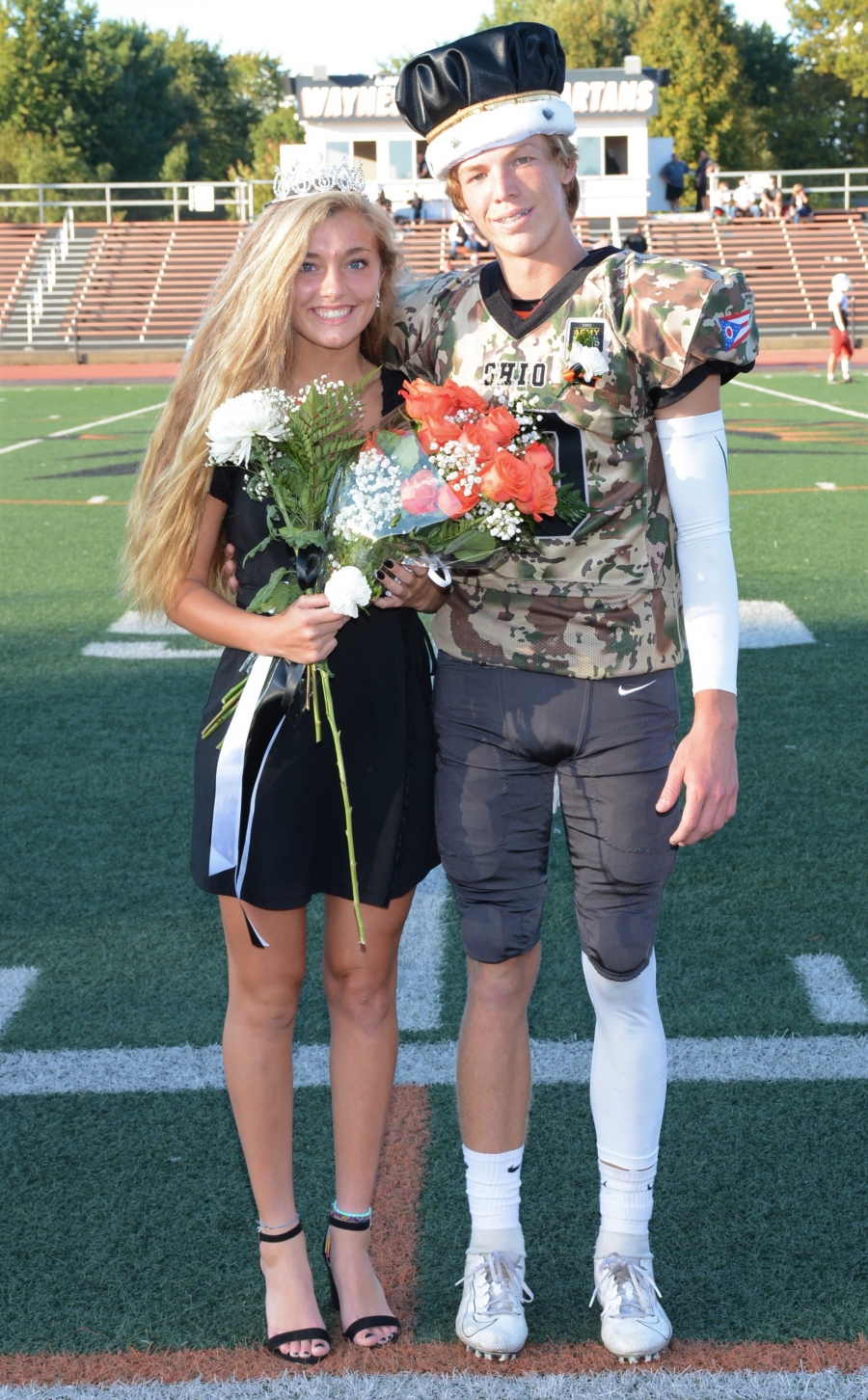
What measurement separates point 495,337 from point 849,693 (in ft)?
13.0

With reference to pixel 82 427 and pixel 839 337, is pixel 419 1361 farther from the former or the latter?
pixel 839 337

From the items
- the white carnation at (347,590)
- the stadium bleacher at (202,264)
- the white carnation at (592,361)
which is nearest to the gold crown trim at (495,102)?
the white carnation at (592,361)

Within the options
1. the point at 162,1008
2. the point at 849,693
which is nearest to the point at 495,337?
the point at 162,1008

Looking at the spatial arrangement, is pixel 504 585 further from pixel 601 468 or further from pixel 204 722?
pixel 204 722

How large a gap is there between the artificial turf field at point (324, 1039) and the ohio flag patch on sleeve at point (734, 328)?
1549 millimetres

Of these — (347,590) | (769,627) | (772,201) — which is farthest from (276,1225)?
(772,201)

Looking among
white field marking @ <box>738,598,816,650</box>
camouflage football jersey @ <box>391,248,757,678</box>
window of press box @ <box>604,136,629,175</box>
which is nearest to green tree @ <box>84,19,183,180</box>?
window of press box @ <box>604,136,629,175</box>

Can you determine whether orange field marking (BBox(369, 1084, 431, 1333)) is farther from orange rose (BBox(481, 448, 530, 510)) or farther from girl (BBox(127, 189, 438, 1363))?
orange rose (BBox(481, 448, 530, 510))

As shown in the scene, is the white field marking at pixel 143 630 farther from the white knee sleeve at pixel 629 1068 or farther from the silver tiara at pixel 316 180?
the white knee sleeve at pixel 629 1068

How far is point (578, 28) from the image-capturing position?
201 feet

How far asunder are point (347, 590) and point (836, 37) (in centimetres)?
6115

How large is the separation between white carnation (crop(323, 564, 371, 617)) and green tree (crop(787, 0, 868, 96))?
194 feet

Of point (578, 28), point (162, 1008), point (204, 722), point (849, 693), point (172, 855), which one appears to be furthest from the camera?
point (578, 28)

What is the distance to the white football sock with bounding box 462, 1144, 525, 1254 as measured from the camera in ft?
7.97
